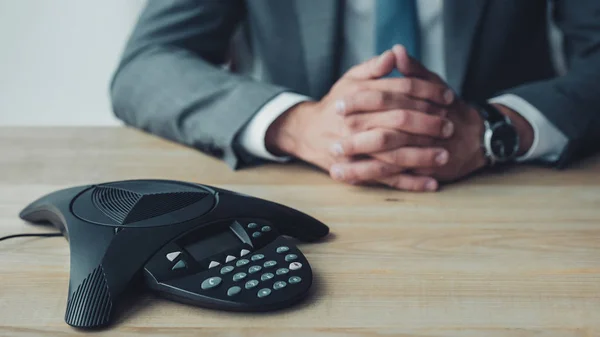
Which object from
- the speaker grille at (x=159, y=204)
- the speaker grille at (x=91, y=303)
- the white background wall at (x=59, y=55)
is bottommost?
the white background wall at (x=59, y=55)

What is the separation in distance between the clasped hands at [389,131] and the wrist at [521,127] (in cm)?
6

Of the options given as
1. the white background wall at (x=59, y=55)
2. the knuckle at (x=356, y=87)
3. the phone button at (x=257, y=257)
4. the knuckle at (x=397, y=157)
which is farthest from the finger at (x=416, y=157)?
the white background wall at (x=59, y=55)

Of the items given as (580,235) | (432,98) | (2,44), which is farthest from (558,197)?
(2,44)

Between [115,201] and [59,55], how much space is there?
1.40 m

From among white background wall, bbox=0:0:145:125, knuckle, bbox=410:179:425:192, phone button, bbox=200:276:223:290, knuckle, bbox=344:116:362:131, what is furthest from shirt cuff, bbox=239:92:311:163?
white background wall, bbox=0:0:145:125

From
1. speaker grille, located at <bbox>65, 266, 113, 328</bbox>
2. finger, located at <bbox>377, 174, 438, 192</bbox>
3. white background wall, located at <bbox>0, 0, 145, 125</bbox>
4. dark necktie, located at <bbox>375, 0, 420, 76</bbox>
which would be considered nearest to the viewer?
speaker grille, located at <bbox>65, 266, 113, 328</bbox>

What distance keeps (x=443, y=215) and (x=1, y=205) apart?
0.51 metres

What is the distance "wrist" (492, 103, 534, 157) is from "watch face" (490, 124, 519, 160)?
0.02 metres

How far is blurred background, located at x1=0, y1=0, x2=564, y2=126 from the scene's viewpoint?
6.00ft

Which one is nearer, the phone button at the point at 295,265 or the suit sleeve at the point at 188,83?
the phone button at the point at 295,265

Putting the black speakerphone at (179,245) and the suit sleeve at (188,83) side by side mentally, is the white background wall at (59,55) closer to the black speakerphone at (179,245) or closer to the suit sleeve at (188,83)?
the suit sleeve at (188,83)

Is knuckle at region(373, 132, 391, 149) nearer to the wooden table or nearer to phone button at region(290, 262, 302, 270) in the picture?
the wooden table

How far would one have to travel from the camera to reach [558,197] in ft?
2.55

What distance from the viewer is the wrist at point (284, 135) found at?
0.93 m
